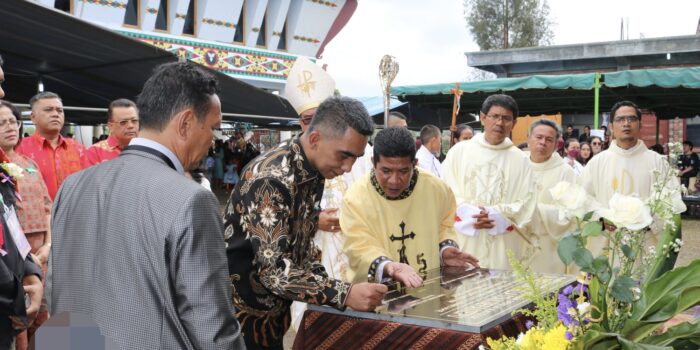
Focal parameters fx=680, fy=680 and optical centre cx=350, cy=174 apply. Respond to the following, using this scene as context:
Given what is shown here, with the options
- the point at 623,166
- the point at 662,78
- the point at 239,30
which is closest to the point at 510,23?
the point at 239,30

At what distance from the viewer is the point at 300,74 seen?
4586 mm

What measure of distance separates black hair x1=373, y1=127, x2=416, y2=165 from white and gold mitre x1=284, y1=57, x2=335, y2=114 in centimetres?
140

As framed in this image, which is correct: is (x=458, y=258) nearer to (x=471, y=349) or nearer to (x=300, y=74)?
(x=471, y=349)

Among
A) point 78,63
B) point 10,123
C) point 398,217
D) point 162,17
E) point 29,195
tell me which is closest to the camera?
point 398,217

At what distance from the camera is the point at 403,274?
280cm

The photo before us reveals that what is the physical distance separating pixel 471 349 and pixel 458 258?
122 cm

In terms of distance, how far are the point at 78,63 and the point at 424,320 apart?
7.89 m

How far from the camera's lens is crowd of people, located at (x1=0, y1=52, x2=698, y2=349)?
1.45 metres

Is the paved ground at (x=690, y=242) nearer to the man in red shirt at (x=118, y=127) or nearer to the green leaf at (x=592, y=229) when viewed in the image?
the man in red shirt at (x=118, y=127)

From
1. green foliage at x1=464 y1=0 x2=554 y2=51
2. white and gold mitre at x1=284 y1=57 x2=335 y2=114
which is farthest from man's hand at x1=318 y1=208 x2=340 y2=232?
green foliage at x1=464 y1=0 x2=554 y2=51

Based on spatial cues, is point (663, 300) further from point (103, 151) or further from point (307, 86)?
point (103, 151)

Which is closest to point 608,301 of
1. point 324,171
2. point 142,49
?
point 324,171

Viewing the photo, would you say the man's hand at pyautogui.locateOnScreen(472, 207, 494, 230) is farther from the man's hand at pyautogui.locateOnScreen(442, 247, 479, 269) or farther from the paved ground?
the paved ground

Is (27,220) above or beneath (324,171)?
beneath
